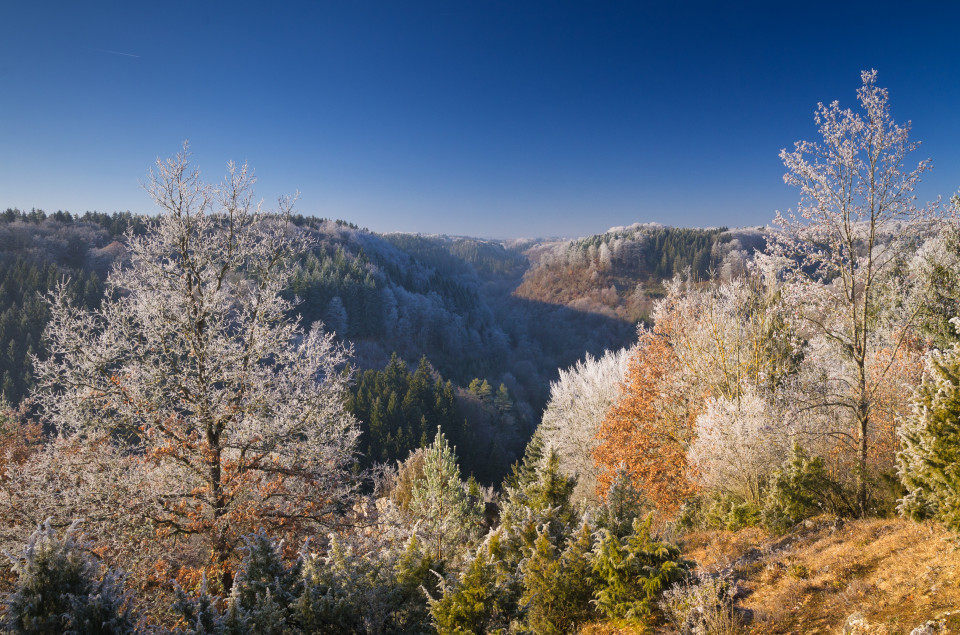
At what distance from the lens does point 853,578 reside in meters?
5.43

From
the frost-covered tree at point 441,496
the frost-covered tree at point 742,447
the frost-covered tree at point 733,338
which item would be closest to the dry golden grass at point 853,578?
the frost-covered tree at point 742,447

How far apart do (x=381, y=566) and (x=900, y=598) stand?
6.49m

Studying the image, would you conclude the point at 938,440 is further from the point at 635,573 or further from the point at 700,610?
the point at 635,573

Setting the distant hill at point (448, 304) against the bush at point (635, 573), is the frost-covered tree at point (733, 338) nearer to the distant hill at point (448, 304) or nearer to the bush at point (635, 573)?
the bush at point (635, 573)

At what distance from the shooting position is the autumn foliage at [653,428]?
49.4 ft

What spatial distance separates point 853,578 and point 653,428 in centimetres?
1031

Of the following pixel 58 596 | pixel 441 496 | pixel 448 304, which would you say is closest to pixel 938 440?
pixel 58 596

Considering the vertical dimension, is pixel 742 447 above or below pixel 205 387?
below

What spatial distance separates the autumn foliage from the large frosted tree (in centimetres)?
1060

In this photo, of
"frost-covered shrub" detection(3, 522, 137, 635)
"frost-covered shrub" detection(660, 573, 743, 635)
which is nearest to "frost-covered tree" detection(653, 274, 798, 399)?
"frost-covered shrub" detection(660, 573, 743, 635)

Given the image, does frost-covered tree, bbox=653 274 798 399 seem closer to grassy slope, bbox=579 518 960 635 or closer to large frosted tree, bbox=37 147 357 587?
grassy slope, bbox=579 518 960 635

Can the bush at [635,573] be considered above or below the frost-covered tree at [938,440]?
below

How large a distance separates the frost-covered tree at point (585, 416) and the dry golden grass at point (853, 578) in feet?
42.7

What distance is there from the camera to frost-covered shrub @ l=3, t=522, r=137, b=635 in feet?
10.8
